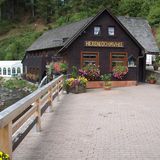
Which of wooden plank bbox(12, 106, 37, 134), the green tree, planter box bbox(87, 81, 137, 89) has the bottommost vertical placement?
planter box bbox(87, 81, 137, 89)

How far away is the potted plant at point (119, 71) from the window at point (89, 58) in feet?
4.52

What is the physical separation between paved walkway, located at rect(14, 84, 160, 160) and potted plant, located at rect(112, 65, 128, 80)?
38.8 feet

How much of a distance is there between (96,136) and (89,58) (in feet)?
56.0

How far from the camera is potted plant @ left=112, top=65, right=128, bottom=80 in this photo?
1032 inches

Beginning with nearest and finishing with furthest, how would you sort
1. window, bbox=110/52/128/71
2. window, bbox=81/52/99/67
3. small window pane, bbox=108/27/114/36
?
window, bbox=81/52/99/67, small window pane, bbox=108/27/114/36, window, bbox=110/52/128/71

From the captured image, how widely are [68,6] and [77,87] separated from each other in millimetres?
61061

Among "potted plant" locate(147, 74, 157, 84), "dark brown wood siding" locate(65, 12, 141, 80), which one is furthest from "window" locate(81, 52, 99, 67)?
"potted plant" locate(147, 74, 157, 84)

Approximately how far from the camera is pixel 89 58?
26094 millimetres

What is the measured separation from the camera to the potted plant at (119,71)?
26.2 meters

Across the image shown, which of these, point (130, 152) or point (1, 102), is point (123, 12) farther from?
point (130, 152)

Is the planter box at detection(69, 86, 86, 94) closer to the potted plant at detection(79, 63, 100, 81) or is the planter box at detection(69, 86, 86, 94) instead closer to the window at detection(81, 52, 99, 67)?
the potted plant at detection(79, 63, 100, 81)

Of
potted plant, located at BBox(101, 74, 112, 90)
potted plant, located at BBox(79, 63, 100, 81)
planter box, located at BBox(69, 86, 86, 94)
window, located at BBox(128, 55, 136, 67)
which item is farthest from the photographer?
window, located at BBox(128, 55, 136, 67)

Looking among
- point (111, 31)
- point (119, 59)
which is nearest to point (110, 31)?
point (111, 31)

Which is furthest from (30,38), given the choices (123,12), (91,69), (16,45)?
(91,69)
